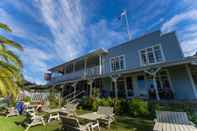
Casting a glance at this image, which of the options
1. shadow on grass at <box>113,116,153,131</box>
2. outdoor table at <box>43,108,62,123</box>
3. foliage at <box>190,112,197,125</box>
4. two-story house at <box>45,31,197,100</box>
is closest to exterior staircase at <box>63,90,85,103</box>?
two-story house at <box>45,31,197,100</box>

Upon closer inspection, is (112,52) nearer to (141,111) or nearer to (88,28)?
(88,28)

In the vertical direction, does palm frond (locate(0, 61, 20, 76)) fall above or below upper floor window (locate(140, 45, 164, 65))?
below

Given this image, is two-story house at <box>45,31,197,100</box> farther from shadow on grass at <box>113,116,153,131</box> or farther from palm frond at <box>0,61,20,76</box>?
palm frond at <box>0,61,20,76</box>

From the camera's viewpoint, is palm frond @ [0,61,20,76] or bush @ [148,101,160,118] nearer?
bush @ [148,101,160,118]

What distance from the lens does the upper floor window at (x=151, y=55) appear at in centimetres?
1297

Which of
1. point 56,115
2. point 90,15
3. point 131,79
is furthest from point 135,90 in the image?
point 90,15

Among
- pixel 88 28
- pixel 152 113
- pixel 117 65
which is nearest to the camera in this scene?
pixel 152 113

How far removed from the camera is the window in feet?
51.3

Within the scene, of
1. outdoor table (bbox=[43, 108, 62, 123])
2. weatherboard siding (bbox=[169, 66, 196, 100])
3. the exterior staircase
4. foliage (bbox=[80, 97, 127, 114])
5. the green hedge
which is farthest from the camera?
the exterior staircase

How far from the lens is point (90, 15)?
1767 centimetres

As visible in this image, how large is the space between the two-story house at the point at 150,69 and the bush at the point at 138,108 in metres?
2.19

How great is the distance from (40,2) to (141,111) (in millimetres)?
13150

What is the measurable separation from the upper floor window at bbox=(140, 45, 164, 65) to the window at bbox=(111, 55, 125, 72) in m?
2.50

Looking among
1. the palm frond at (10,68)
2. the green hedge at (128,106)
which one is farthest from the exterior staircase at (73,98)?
the palm frond at (10,68)
